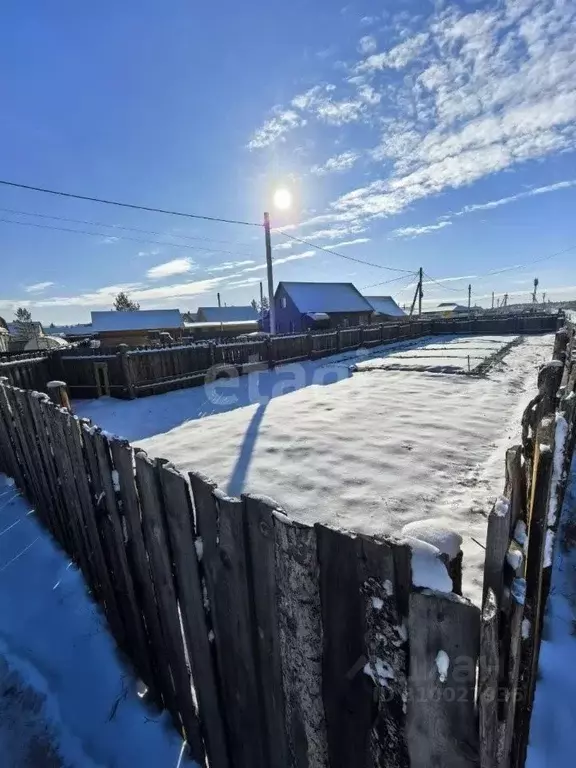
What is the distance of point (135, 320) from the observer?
38375mm

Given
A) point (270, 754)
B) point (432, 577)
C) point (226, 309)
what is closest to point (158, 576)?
point (270, 754)

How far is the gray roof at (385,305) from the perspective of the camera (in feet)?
168

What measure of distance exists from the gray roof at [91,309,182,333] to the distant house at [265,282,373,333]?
39.6 ft

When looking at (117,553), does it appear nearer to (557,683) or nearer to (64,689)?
(64,689)

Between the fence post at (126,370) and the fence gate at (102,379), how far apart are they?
0.75m

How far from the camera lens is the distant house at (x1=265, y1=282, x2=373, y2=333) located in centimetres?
3259

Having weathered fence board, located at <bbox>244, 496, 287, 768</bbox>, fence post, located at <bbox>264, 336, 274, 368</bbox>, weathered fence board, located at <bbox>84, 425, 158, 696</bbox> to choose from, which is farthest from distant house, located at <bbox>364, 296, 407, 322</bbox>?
weathered fence board, located at <bbox>244, 496, 287, 768</bbox>

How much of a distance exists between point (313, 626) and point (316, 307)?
33.7 meters

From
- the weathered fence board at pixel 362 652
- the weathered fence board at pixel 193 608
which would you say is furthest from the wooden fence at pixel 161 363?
the weathered fence board at pixel 362 652

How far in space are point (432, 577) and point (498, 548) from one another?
21 cm

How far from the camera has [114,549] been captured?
229cm

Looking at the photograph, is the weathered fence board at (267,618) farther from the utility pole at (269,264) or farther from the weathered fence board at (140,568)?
the utility pole at (269,264)

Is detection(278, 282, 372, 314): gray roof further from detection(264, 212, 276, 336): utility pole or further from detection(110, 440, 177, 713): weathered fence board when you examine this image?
detection(110, 440, 177, 713): weathered fence board

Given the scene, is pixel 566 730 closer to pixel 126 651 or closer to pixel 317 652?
pixel 317 652
